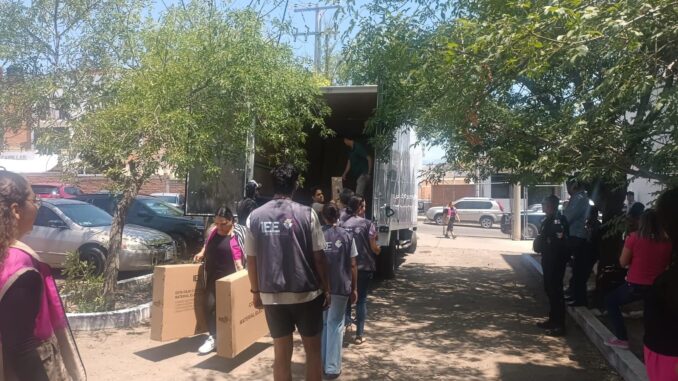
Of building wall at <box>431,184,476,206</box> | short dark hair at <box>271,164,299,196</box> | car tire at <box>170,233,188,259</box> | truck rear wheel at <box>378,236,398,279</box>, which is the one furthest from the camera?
building wall at <box>431,184,476,206</box>

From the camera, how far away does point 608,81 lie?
420cm

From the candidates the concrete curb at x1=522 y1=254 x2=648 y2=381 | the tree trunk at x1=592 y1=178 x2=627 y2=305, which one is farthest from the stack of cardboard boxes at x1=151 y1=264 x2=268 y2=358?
the tree trunk at x1=592 y1=178 x2=627 y2=305

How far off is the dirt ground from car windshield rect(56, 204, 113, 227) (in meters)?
4.16

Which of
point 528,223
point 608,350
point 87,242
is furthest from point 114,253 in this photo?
point 528,223

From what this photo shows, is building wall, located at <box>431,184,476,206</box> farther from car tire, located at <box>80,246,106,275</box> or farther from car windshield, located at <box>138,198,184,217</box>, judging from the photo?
car tire, located at <box>80,246,106,275</box>

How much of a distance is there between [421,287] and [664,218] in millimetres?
7675

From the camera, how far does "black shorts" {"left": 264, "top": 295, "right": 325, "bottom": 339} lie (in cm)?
369

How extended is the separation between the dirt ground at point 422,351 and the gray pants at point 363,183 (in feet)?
5.76

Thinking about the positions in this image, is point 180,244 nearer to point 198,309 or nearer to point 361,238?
point 198,309

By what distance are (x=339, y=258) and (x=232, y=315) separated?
1.13m

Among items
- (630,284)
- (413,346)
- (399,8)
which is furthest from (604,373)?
(399,8)

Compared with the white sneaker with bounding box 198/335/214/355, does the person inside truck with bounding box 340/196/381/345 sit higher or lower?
higher

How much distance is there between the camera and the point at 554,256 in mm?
6336

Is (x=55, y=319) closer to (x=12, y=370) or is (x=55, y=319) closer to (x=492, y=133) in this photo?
(x=12, y=370)
